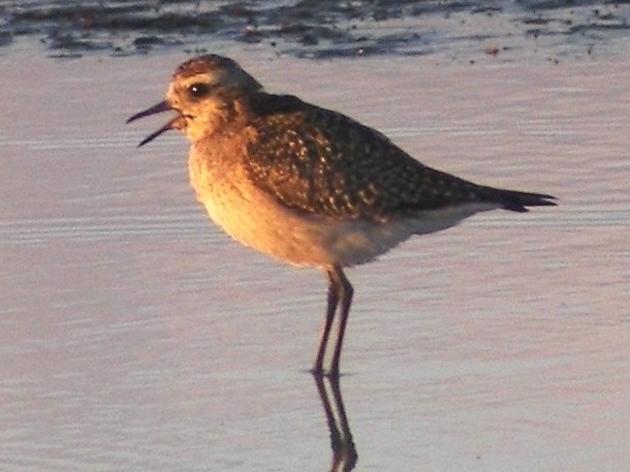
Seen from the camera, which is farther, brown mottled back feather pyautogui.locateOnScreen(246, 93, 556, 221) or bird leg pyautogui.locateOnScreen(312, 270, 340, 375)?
brown mottled back feather pyautogui.locateOnScreen(246, 93, 556, 221)

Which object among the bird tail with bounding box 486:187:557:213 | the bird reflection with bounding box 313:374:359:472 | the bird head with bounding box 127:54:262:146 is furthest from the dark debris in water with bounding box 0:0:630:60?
the bird reflection with bounding box 313:374:359:472

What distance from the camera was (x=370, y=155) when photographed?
1009cm

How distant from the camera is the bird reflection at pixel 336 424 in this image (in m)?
8.48

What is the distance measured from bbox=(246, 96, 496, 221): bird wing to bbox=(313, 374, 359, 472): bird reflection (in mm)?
770

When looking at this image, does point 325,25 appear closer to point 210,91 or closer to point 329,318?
point 210,91

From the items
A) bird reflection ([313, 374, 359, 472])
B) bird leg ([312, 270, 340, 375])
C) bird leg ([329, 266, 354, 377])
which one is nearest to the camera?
bird reflection ([313, 374, 359, 472])

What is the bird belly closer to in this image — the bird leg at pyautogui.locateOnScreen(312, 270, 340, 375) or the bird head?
the bird leg at pyautogui.locateOnScreen(312, 270, 340, 375)

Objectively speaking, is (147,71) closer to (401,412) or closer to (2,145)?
(2,145)

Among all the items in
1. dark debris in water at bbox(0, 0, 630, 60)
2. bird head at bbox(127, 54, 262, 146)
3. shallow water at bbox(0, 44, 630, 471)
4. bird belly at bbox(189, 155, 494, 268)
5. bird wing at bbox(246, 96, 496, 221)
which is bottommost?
dark debris in water at bbox(0, 0, 630, 60)

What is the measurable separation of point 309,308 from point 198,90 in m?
1.01

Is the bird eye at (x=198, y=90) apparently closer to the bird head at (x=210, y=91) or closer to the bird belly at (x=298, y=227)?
the bird head at (x=210, y=91)

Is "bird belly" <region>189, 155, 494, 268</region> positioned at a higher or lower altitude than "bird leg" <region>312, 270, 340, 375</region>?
higher

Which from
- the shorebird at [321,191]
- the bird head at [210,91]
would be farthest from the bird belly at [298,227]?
the bird head at [210,91]

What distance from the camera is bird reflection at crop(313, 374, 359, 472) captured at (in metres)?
8.48
